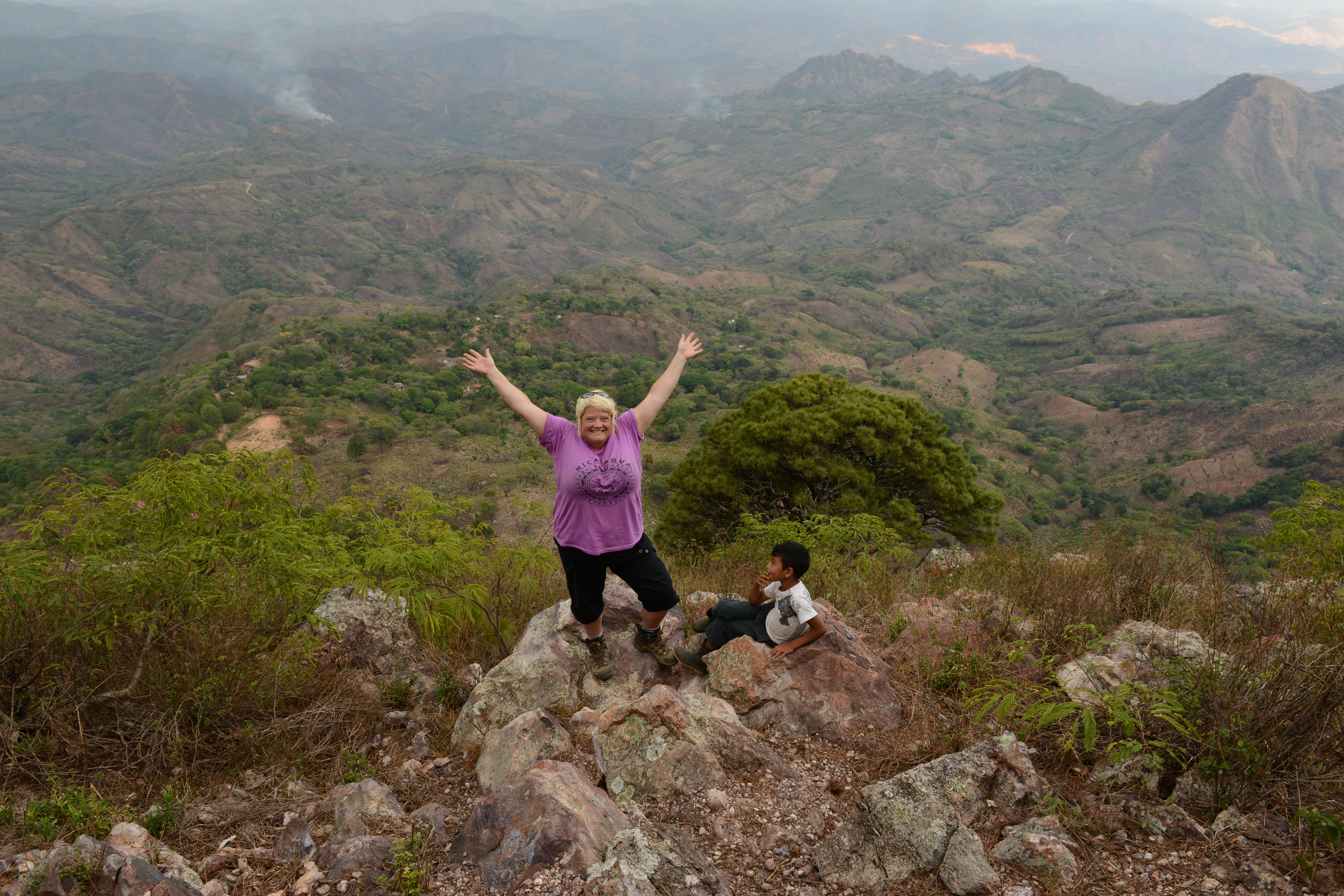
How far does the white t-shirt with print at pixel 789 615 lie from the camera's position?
4074 millimetres

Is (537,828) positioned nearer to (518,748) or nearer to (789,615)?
(518,748)

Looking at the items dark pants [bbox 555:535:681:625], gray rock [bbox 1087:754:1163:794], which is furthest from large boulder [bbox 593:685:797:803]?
gray rock [bbox 1087:754:1163:794]

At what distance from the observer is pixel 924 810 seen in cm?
271

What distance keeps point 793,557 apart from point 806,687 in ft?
2.57

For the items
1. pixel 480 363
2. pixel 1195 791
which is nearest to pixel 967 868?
pixel 1195 791

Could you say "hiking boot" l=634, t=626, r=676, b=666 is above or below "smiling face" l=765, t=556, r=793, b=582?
below

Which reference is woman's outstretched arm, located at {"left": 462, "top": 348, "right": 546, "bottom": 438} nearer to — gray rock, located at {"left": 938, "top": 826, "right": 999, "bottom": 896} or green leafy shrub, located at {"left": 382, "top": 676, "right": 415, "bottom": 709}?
green leafy shrub, located at {"left": 382, "top": 676, "right": 415, "bottom": 709}

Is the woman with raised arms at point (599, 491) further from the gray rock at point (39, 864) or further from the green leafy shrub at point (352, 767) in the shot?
the gray rock at point (39, 864)

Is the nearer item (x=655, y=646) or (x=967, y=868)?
(x=967, y=868)

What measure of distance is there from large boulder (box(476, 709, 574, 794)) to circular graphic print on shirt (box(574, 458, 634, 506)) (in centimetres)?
117

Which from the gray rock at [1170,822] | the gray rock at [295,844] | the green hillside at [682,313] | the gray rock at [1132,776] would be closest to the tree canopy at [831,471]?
the green hillside at [682,313]

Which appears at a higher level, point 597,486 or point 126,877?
point 597,486

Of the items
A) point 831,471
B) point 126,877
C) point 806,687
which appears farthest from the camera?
point 831,471

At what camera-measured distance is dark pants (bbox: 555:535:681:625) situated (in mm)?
3721
